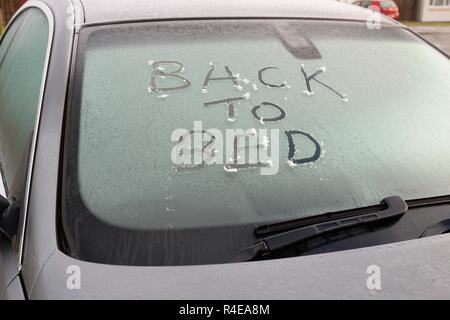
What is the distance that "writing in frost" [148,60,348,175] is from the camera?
56.1 inches

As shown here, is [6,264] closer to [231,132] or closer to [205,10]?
[231,132]

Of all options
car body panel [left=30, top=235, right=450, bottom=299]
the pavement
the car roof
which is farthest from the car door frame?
the pavement

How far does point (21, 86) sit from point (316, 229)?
4.06 feet

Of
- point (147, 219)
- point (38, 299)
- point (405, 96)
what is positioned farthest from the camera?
point (405, 96)

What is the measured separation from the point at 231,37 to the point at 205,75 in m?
0.22

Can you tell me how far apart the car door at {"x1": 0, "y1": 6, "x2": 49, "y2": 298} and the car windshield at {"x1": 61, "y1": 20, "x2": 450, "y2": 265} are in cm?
16

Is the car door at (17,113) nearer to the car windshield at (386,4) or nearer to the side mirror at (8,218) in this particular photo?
the side mirror at (8,218)

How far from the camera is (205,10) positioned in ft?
6.16

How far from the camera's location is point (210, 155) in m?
1.44

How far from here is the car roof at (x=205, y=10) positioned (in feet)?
5.92

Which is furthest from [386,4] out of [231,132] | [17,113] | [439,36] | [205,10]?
[231,132]
